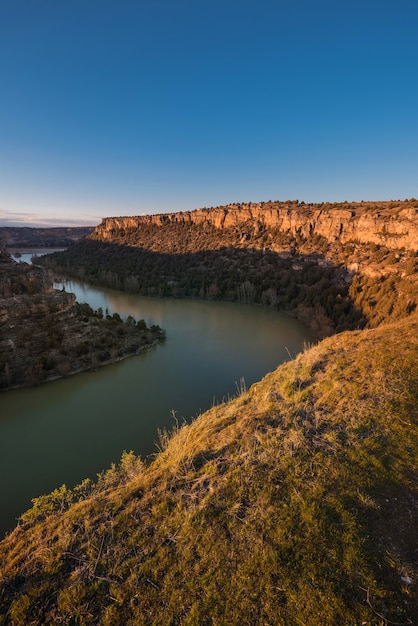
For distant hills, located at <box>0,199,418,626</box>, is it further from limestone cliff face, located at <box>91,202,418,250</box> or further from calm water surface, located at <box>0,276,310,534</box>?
limestone cliff face, located at <box>91,202,418,250</box>

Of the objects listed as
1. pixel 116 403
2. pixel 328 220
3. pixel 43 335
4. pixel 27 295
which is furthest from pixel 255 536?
pixel 328 220

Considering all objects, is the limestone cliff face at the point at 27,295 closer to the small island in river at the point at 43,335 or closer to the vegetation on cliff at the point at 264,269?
the small island in river at the point at 43,335

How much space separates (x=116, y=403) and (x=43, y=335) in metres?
9.28

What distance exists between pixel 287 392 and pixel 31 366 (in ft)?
60.0

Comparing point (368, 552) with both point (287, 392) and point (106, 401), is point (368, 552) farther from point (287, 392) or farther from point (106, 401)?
point (106, 401)

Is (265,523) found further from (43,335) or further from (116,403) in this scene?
(43,335)

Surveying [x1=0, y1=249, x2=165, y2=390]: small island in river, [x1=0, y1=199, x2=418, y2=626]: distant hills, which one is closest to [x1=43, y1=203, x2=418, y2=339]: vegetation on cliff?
[x1=0, y1=249, x2=165, y2=390]: small island in river

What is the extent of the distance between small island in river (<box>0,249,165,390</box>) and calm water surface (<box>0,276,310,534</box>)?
1044mm

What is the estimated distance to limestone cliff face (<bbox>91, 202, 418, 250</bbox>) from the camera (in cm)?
4140

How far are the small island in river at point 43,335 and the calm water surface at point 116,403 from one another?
3.43 ft

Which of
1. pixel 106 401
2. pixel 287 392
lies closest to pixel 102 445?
pixel 106 401

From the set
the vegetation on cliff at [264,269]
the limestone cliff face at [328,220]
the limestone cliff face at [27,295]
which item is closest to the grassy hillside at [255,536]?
the limestone cliff face at [27,295]

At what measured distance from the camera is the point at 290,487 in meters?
4.91

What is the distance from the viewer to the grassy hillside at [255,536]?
341 cm
